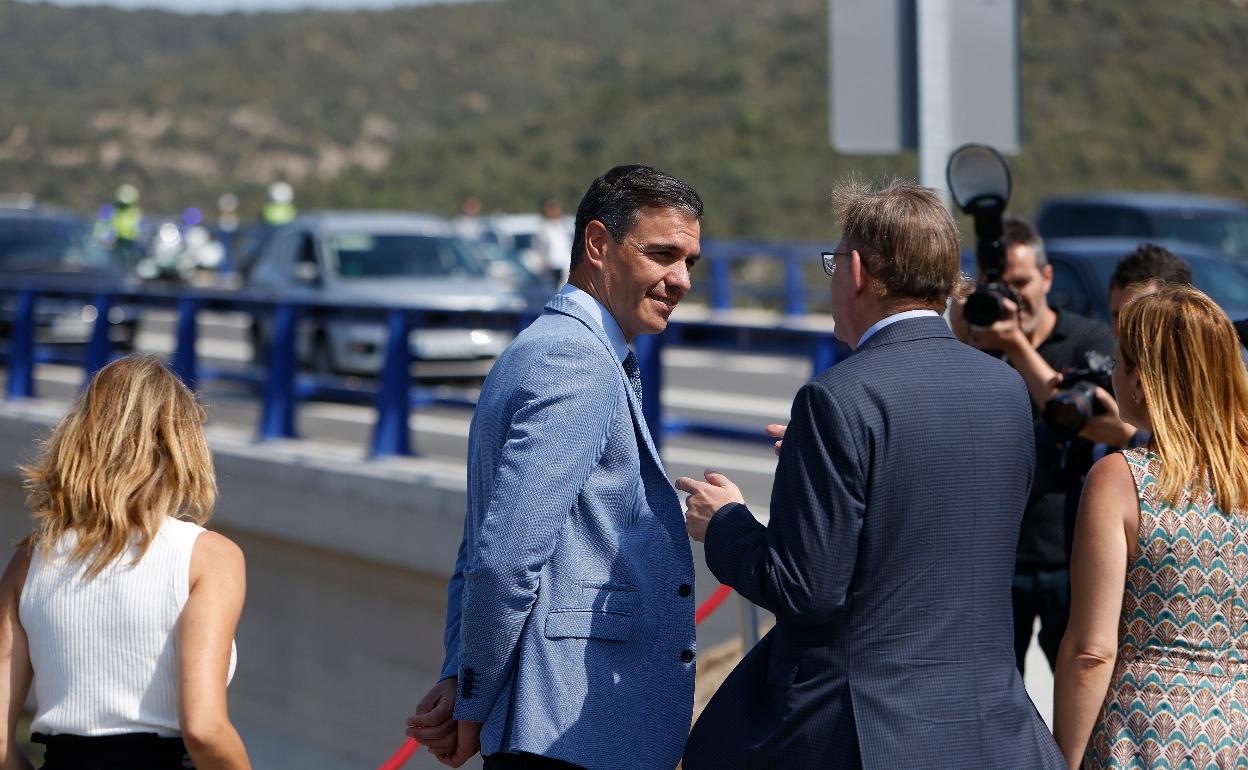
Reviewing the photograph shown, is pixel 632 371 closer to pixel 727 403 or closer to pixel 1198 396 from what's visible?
pixel 1198 396

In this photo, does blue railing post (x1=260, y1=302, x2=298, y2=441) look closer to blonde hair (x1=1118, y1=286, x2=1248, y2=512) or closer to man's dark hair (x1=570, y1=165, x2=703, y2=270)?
man's dark hair (x1=570, y1=165, x2=703, y2=270)

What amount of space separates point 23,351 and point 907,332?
11200 millimetres

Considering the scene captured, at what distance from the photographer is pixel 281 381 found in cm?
1040

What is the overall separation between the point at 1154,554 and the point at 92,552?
2.19m

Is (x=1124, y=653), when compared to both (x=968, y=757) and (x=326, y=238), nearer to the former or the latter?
(x=968, y=757)

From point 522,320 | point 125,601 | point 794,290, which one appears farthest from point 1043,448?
point 794,290

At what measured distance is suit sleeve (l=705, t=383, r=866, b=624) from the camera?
2.91 meters

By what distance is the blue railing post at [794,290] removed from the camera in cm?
2131

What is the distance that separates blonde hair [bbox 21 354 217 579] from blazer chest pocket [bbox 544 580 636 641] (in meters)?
0.84

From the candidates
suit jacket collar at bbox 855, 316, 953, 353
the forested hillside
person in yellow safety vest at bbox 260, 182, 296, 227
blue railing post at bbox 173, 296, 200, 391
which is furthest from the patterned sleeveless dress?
the forested hillside

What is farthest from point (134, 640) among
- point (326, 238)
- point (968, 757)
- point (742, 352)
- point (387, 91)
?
point (387, 91)

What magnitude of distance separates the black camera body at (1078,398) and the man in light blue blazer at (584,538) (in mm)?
1539

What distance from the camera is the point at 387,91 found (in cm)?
9125

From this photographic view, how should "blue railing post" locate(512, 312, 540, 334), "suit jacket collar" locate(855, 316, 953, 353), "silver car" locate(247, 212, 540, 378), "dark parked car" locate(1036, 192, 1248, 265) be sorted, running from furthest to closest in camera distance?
A: 1. "dark parked car" locate(1036, 192, 1248, 265)
2. "silver car" locate(247, 212, 540, 378)
3. "blue railing post" locate(512, 312, 540, 334)
4. "suit jacket collar" locate(855, 316, 953, 353)
